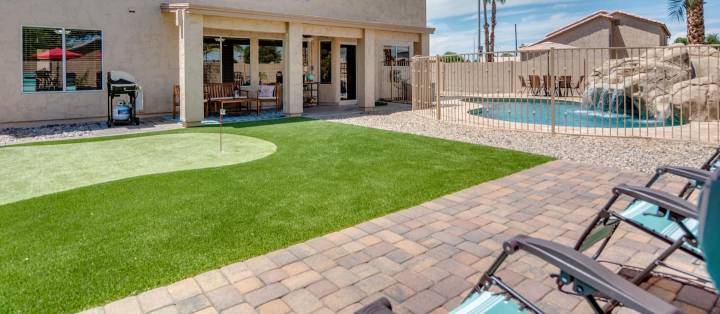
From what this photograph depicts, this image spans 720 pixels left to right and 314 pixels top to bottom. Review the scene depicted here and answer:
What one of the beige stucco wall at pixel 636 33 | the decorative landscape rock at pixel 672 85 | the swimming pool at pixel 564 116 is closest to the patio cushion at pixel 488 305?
the decorative landscape rock at pixel 672 85

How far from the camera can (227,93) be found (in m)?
15.5

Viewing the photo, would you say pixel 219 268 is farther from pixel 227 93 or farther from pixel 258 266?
pixel 227 93

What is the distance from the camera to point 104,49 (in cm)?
1285

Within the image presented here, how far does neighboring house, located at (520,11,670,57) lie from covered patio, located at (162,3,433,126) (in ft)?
53.7

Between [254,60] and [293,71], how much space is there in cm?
277

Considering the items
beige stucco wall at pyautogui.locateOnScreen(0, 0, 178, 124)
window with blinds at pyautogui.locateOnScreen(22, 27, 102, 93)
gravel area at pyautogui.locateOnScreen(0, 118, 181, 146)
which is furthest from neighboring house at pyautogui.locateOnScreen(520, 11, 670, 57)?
window with blinds at pyautogui.locateOnScreen(22, 27, 102, 93)

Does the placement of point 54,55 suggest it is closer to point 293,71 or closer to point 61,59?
point 61,59

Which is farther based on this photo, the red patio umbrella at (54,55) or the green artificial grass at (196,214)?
the red patio umbrella at (54,55)

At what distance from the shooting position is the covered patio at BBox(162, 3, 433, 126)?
12.4m

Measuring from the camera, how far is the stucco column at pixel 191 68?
12.2 meters

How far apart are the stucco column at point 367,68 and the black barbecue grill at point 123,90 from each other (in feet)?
24.9

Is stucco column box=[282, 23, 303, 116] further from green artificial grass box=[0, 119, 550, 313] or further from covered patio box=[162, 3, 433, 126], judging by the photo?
green artificial grass box=[0, 119, 550, 313]

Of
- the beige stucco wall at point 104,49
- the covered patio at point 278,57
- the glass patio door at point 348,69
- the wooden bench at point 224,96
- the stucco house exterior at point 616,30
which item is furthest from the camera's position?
the stucco house exterior at point 616,30

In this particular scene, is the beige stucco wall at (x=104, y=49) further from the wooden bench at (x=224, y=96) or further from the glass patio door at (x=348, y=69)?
the glass patio door at (x=348, y=69)
